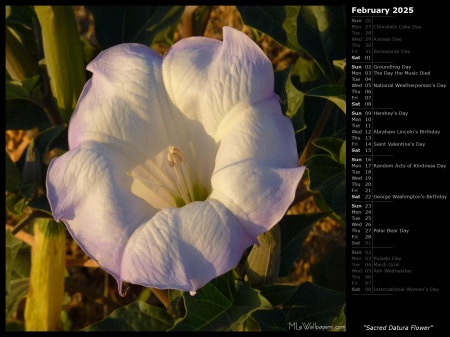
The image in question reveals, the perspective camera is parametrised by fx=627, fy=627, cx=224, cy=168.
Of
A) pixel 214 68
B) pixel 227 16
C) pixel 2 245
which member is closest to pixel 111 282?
pixel 2 245

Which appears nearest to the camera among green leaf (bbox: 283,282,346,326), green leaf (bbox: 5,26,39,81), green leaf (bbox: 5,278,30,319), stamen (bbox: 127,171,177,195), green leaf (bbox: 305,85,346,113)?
stamen (bbox: 127,171,177,195)

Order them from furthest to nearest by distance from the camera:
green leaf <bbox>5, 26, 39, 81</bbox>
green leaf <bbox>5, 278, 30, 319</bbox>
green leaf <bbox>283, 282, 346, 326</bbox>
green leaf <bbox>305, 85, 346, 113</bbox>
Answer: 1. green leaf <bbox>5, 278, 30, 319</bbox>
2. green leaf <bbox>5, 26, 39, 81</bbox>
3. green leaf <bbox>283, 282, 346, 326</bbox>
4. green leaf <bbox>305, 85, 346, 113</bbox>

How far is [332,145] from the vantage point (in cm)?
113

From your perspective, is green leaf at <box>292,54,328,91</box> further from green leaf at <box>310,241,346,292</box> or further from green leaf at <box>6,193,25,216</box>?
green leaf at <box>6,193,25,216</box>

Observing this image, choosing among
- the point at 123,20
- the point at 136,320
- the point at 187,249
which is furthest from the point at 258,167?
the point at 123,20

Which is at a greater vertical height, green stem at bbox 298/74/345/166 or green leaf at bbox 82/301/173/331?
green stem at bbox 298/74/345/166

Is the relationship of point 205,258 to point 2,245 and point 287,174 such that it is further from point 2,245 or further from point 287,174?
point 2,245

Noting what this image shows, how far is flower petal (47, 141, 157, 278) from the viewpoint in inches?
34.5

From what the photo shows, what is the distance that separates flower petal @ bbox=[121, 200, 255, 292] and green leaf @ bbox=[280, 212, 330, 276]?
1.45 feet

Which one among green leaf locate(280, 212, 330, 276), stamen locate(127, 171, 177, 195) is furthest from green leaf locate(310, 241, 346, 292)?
stamen locate(127, 171, 177, 195)

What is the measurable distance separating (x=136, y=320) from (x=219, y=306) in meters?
0.25

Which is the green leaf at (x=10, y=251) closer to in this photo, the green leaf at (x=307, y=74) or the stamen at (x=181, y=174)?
the stamen at (x=181, y=174)

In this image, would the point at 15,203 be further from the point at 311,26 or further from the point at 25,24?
the point at 311,26

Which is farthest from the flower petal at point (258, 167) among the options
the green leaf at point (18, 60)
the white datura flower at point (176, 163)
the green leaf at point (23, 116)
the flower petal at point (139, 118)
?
the green leaf at point (23, 116)
